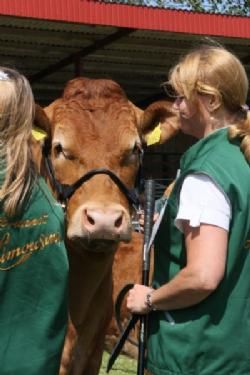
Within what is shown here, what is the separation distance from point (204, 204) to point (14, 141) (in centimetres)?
69

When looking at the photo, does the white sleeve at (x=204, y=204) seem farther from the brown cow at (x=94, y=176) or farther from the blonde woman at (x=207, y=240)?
the brown cow at (x=94, y=176)

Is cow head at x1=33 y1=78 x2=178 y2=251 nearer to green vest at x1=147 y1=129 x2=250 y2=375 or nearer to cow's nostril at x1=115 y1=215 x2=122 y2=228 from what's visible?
cow's nostril at x1=115 y1=215 x2=122 y2=228

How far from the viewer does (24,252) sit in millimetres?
2562

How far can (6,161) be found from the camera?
2531 millimetres

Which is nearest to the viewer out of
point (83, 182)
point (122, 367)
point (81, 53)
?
point (83, 182)

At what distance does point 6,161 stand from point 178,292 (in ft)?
2.47

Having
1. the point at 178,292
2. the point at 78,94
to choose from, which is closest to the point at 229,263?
the point at 178,292

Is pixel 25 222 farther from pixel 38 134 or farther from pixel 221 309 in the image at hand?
pixel 38 134

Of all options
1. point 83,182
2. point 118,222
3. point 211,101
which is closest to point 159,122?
point 83,182

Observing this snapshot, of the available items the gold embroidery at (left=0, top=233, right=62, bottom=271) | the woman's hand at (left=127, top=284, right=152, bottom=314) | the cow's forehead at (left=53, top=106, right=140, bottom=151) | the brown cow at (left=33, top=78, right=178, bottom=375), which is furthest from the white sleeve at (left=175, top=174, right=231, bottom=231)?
the cow's forehead at (left=53, top=106, right=140, bottom=151)

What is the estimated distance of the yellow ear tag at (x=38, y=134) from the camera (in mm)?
4164

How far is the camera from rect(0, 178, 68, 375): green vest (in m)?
2.54

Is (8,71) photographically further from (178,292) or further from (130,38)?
(130,38)

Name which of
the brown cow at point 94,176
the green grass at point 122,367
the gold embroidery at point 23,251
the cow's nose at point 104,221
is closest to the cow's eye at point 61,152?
the brown cow at point 94,176
